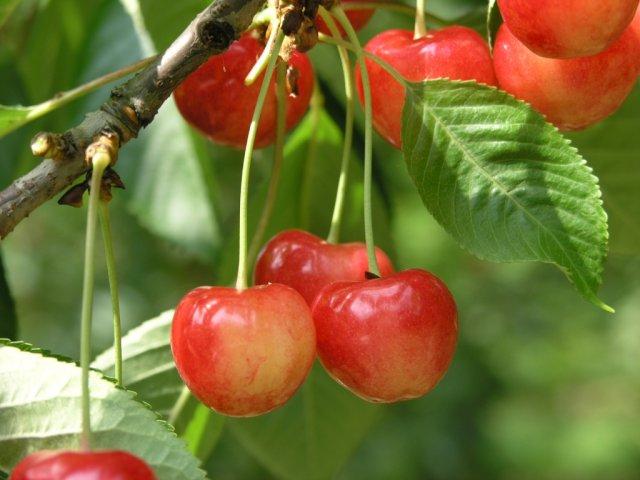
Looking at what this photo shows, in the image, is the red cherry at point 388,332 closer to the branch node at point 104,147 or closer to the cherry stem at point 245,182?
the cherry stem at point 245,182

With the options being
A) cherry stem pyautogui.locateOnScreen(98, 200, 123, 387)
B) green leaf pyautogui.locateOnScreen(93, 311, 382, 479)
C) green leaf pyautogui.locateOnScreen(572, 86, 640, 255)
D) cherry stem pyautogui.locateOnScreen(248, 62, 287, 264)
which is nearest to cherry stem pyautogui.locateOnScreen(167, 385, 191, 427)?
green leaf pyautogui.locateOnScreen(93, 311, 382, 479)

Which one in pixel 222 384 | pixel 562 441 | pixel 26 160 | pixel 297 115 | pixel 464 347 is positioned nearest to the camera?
pixel 222 384

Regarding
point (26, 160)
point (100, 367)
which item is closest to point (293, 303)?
point (100, 367)

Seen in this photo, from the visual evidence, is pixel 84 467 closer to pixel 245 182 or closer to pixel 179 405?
pixel 245 182

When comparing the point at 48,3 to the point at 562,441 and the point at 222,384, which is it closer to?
the point at 222,384

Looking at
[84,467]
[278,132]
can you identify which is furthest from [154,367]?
[84,467]

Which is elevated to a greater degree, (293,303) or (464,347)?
(293,303)

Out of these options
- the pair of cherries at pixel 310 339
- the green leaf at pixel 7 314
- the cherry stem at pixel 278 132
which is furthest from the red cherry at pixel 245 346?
the green leaf at pixel 7 314
